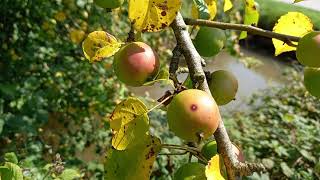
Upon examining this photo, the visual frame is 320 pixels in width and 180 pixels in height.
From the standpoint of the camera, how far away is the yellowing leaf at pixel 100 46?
739 mm

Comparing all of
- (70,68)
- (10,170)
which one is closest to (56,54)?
(70,68)

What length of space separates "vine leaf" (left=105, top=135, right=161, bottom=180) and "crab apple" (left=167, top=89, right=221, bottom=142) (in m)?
0.08

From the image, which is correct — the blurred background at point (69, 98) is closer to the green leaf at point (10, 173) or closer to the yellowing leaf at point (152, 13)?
the green leaf at point (10, 173)

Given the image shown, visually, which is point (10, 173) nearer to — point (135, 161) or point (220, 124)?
point (135, 161)

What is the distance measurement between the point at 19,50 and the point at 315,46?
244 centimetres

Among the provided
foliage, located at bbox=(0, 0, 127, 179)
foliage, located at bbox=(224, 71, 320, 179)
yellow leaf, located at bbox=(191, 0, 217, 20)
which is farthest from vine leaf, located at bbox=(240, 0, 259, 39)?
foliage, located at bbox=(0, 0, 127, 179)

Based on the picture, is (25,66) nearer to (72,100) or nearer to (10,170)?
(72,100)

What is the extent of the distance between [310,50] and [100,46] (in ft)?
1.05

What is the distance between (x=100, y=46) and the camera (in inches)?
30.1

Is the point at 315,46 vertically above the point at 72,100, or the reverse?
the point at 315,46

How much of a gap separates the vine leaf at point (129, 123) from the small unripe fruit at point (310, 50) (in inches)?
8.3

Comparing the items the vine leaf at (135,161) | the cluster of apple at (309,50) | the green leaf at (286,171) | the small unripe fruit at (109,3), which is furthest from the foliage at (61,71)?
the cluster of apple at (309,50)

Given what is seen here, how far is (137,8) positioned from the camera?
650 mm

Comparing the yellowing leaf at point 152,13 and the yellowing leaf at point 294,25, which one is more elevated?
the yellowing leaf at point 152,13
